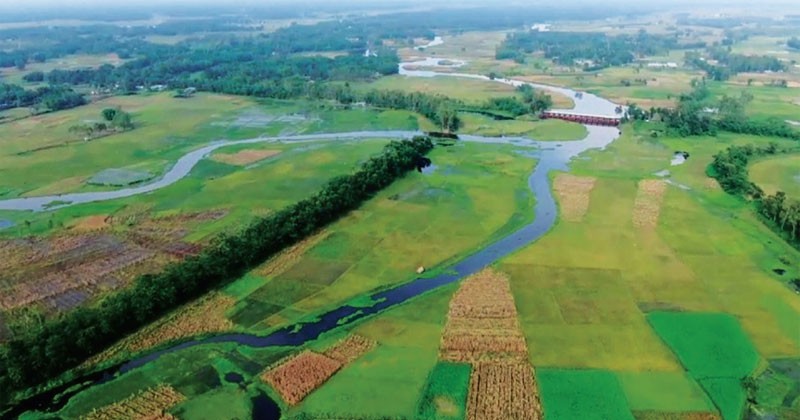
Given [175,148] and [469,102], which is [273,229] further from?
[469,102]

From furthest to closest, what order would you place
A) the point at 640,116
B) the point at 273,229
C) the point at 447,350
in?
the point at 640,116, the point at 273,229, the point at 447,350

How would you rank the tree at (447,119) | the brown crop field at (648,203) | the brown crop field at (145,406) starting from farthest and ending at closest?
1. the tree at (447,119)
2. the brown crop field at (648,203)
3. the brown crop field at (145,406)

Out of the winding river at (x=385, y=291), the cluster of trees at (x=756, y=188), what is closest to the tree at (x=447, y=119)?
the winding river at (x=385, y=291)

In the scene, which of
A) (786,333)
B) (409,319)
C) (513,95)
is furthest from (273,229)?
(513,95)

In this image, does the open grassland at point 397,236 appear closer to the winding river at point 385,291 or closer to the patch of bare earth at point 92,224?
the winding river at point 385,291

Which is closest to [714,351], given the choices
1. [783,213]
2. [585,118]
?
[783,213]

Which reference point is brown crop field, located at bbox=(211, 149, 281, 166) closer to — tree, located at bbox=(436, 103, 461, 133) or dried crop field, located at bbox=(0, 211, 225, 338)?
dried crop field, located at bbox=(0, 211, 225, 338)

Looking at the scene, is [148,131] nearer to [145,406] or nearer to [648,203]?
[145,406]
